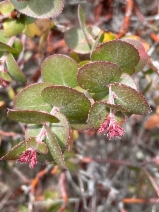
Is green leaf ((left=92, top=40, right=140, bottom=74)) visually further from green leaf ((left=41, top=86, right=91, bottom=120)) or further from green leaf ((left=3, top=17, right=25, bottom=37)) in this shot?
green leaf ((left=3, top=17, right=25, bottom=37))

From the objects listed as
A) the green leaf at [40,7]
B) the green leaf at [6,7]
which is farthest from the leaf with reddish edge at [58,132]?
the green leaf at [6,7]

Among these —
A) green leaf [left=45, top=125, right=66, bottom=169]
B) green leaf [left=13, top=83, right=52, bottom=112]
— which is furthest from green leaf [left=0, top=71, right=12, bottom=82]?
green leaf [left=45, top=125, right=66, bottom=169]

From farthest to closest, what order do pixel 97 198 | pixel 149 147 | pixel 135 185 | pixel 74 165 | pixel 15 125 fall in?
pixel 149 147
pixel 135 185
pixel 97 198
pixel 15 125
pixel 74 165

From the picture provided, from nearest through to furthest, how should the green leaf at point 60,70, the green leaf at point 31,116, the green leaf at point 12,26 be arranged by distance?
the green leaf at point 31,116 → the green leaf at point 60,70 → the green leaf at point 12,26

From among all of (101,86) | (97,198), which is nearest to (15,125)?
(97,198)

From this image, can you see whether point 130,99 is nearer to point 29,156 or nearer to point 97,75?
point 97,75

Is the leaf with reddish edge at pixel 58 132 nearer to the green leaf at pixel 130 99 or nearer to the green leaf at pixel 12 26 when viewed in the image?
the green leaf at pixel 130 99

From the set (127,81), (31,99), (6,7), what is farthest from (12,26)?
(127,81)

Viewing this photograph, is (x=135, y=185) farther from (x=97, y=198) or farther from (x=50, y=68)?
(x=50, y=68)
